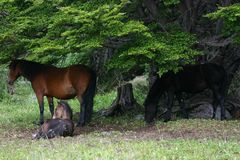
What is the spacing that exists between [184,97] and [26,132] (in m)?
4.98

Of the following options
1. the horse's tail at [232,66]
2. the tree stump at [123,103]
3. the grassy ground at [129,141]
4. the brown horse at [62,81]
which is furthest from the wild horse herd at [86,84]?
the tree stump at [123,103]

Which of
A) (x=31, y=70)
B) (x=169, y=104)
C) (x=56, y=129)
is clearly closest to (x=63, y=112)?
(x=56, y=129)

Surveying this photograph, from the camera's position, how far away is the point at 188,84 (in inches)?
522

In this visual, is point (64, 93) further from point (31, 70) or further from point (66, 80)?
point (31, 70)

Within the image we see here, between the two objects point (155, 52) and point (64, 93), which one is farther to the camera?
point (64, 93)

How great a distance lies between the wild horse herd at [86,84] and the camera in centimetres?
1220

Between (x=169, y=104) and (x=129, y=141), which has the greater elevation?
(x=169, y=104)

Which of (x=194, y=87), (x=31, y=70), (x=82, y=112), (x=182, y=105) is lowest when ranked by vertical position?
(x=82, y=112)

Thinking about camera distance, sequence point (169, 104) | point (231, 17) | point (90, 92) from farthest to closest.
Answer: point (169, 104), point (90, 92), point (231, 17)

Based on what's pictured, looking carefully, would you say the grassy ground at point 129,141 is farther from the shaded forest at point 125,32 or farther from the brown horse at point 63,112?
the shaded forest at point 125,32

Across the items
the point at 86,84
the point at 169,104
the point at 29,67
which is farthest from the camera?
the point at 169,104

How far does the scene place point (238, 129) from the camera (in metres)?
10.9

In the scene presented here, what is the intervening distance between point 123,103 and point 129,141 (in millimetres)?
5667

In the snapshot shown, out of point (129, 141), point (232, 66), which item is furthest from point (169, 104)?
point (129, 141)
